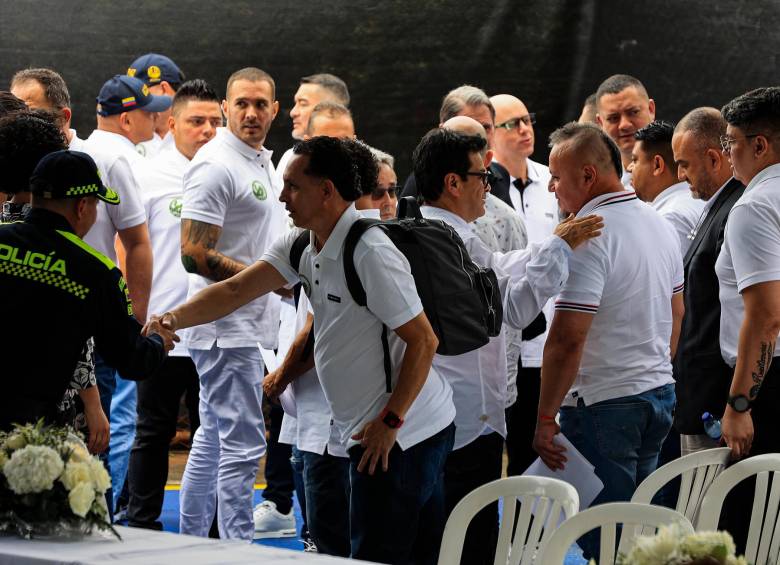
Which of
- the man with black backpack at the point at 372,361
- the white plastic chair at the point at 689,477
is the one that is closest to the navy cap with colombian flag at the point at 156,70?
the man with black backpack at the point at 372,361

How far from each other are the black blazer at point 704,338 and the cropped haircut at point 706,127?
0.41 meters

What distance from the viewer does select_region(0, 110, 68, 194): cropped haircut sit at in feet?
10.1

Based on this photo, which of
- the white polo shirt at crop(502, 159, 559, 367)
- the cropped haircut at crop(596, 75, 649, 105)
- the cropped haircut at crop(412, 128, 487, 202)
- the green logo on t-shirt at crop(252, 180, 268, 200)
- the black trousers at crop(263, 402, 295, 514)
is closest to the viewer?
the cropped haircut at crop(412, 128, 487, 202)

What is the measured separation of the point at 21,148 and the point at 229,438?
5.47 ft

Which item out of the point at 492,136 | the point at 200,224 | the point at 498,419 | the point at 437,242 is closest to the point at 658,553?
the point at 437,242

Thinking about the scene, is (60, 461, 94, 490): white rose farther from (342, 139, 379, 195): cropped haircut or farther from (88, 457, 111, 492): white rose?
(342, 139, 379, 195): cropped haircut

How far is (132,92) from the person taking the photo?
516cm

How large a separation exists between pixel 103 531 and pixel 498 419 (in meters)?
1.40

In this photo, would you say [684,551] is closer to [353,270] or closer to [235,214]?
[353,270]

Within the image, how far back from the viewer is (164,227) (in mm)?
5090

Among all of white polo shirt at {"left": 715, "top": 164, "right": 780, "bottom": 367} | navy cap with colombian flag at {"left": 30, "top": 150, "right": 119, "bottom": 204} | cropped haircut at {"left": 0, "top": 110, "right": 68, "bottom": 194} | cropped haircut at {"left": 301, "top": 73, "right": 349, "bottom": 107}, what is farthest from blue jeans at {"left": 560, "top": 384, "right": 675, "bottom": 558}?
cropped haircut at {"left": 301, "top": 73, "right": 349, "bottom": 107}

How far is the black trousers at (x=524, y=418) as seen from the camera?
16.1 ft

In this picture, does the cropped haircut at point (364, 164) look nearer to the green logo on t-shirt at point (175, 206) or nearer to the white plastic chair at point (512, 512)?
the white plastic chair at point (512, 512)

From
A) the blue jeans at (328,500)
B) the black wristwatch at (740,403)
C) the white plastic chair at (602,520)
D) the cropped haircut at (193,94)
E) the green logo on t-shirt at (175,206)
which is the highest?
the cropped haircut at (193,94)
